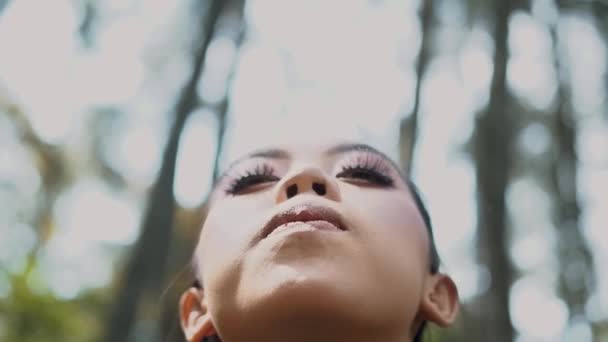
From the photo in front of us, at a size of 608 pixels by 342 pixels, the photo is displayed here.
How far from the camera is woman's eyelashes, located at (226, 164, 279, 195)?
1188 mm

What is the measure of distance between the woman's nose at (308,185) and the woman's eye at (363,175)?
0.35ft

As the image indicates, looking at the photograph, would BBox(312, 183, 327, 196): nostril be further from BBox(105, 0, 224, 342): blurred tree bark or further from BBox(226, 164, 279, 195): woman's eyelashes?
BBox(105, 0, 224, 342): blurred tree bark

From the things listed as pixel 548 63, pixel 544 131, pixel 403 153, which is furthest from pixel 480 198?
pixel 544 131

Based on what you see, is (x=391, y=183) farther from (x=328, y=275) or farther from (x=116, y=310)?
(x=116, y=310)

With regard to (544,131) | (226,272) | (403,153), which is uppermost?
(226,272)

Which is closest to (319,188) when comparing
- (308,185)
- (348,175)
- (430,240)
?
(308,185)

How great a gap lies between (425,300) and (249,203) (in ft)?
1.17

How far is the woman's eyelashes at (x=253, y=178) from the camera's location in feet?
3.90

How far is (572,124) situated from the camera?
18.5 feet

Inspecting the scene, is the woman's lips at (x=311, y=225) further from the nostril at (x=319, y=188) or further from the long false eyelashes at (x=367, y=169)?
the long false eyelashes at (x=367, y=169)

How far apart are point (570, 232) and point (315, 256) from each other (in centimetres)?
413

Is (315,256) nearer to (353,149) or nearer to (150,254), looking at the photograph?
(353,149)

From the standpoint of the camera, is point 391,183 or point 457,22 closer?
point 391,183

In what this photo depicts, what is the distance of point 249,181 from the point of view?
1.20 metres
